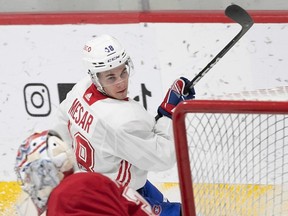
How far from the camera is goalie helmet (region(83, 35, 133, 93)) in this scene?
2.71 metres

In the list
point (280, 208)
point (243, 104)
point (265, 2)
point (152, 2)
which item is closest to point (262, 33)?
point (265, 2)

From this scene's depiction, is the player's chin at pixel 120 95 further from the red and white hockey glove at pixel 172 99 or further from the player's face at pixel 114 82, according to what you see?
the red and white hockey glove at pixel 172 99

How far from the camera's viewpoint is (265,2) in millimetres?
3453

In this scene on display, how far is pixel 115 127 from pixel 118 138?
0.04 metres

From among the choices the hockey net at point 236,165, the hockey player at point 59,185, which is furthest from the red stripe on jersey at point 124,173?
the hockey player at point 59,185

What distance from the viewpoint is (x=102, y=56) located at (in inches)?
107

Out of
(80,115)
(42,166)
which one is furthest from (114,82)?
(42,166)

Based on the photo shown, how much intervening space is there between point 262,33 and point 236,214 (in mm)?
981

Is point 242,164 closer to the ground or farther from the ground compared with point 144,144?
closer to the ground

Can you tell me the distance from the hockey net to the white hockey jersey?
0.16m

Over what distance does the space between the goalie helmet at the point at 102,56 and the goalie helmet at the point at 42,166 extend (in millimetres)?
668

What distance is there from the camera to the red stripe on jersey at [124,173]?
270 cm

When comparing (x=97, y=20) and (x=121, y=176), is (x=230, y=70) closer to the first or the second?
(x=97, y=20)

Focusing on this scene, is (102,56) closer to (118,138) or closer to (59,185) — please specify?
(118,138)
